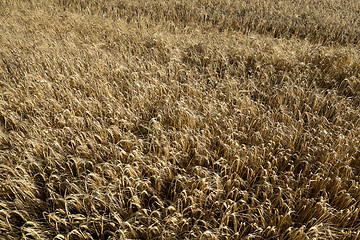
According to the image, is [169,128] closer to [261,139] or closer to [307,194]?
[261,139]

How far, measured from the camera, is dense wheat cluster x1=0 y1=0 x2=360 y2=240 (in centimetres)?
209

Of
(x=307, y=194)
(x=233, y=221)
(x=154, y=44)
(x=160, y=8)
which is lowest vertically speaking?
(x=233, y=221)

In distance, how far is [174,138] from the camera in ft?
9.23

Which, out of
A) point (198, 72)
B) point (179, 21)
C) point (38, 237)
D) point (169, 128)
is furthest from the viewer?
point (179, 21)

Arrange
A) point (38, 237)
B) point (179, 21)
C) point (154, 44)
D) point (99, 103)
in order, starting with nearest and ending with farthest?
point (38, 237) < point (99, 103) < point (154, 44) < point (179, 21)

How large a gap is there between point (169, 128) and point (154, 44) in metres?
2.74

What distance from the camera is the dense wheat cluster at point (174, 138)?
209 centimetres

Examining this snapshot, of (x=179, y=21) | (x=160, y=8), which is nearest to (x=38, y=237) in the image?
(x=179, y=21)

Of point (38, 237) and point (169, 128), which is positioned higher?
point (169, 128)

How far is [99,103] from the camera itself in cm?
329

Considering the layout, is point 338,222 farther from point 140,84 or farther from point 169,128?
point 140,84

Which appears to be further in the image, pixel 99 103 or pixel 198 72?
pixel 198 72

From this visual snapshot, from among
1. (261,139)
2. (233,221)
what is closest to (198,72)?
(261,139)

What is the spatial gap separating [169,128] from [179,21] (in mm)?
4959
